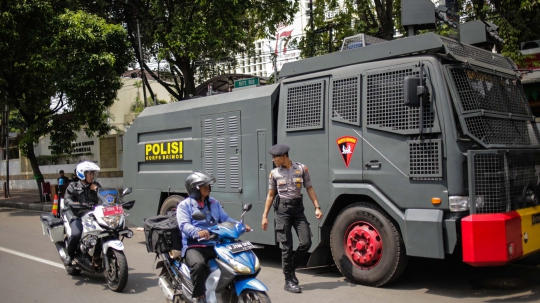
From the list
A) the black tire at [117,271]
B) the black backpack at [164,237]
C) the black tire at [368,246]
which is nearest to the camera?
the black backpack at [164,237]

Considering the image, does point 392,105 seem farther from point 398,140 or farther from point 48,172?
point 48,172

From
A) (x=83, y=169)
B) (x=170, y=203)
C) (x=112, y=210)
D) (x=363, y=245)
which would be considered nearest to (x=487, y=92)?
(x=363, y=245)

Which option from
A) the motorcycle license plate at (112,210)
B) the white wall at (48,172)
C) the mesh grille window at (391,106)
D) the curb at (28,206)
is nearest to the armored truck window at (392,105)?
the mesh grille window at (391,106)

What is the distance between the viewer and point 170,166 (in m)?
9.09

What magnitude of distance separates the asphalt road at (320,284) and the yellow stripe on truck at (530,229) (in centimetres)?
54

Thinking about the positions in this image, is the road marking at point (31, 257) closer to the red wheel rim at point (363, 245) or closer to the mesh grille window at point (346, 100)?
the red wheel rim at point (363, 245)

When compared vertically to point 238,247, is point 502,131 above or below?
above

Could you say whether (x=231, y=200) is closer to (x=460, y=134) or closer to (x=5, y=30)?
(x=460, y=134)

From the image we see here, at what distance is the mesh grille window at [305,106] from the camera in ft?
22.2

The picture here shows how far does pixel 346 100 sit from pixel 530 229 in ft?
8.60

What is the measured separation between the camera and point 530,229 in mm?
5656

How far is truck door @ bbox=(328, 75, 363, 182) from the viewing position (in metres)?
6.27

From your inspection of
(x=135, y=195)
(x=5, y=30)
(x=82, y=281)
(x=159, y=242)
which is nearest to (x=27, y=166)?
(x=5, y=30)

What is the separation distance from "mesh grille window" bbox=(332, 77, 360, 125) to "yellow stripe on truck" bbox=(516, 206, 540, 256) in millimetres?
A: 2170
